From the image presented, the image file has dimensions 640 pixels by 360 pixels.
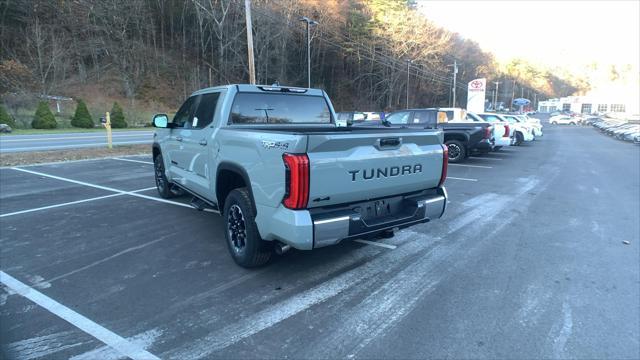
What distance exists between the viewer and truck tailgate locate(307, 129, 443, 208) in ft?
11.2

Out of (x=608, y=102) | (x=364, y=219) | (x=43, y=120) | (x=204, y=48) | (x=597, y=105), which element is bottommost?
(x=364, y=219)

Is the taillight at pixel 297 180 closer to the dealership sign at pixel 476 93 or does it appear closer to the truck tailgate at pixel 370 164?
the truck tailgate at pixel 370 164

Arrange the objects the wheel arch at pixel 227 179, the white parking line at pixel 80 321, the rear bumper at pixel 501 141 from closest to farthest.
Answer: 1. the white parking line at pixel 80 321
2. the wheel arch at pixel 227 179
3. the rear bumper at pixel 501 141

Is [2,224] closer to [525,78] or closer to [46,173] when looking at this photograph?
[46,173]

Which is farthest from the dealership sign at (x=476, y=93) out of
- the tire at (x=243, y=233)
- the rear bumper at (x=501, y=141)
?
the tire at (x=243, y=233)

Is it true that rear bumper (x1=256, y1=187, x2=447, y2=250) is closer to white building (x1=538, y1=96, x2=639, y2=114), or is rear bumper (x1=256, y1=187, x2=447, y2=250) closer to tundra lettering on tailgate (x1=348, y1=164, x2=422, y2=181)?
tundra lettering on tailgate (x1=348, y1=164, x2=422, y2=181)

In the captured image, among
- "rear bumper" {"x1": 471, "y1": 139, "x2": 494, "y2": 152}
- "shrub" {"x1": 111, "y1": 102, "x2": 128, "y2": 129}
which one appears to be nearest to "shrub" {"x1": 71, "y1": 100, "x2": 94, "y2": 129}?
"shrub" {"x1": 111, "y1": 102, "x2": 128, "y2": 129}

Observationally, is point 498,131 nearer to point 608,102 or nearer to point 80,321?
point 80,321

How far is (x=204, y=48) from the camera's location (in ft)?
161

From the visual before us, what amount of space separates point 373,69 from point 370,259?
57.9m

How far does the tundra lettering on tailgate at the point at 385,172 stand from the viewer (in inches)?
143

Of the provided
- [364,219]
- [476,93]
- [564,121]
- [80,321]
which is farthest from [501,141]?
[564,121]

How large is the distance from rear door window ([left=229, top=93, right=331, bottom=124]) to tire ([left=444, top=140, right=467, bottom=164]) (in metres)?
9.10

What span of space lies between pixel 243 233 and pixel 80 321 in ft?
5.35
